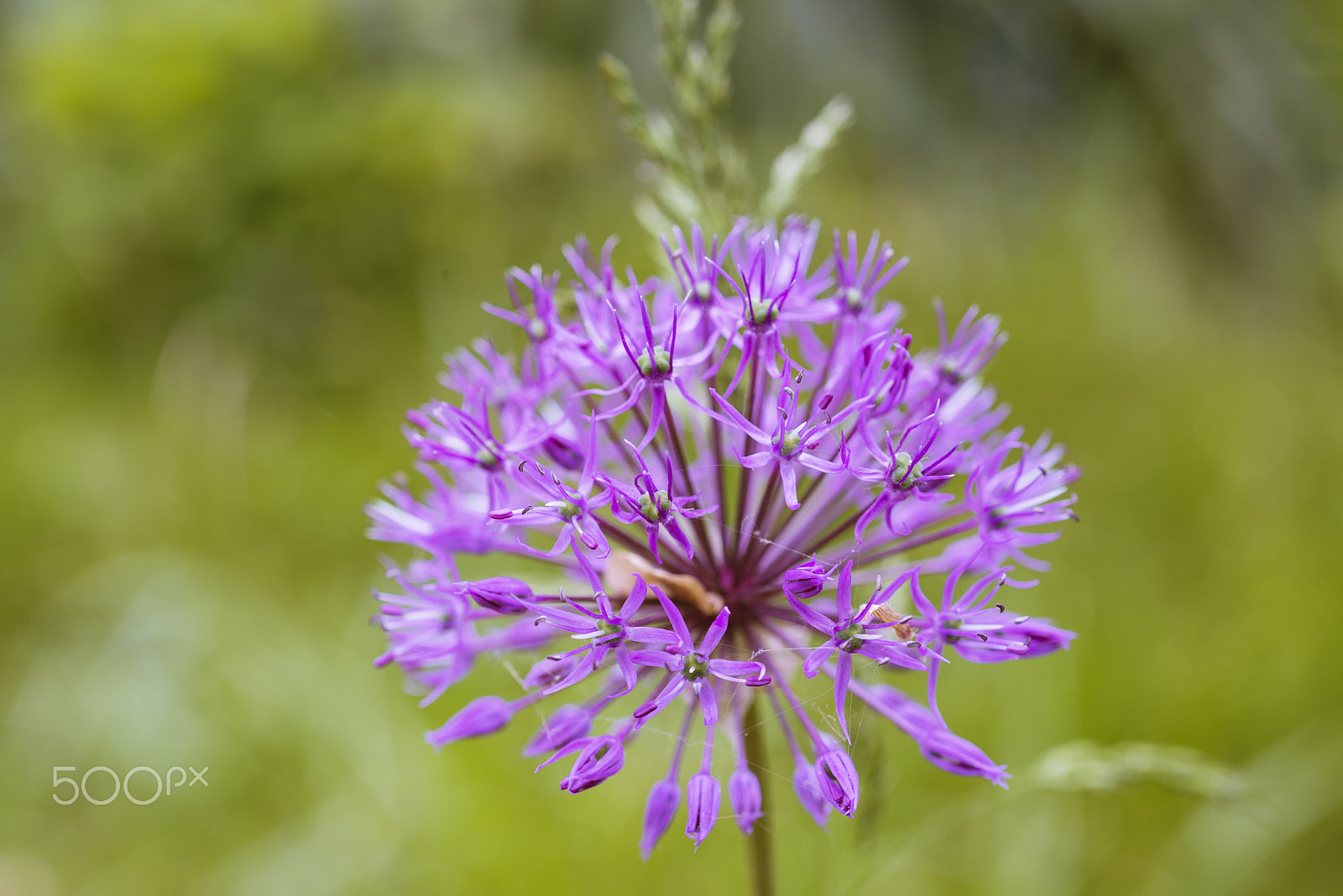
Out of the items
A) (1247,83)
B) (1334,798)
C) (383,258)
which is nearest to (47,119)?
(383,258)

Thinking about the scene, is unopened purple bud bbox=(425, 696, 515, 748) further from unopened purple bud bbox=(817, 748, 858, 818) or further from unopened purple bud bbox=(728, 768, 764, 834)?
unopened purple bud bbox=(817, 748, 858, 818)

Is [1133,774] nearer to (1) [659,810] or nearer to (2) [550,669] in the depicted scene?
(1) [659,810]

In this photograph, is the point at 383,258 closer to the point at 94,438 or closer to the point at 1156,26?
the point at 94,438

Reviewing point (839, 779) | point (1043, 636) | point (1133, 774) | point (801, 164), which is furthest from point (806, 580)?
point (801, 164)

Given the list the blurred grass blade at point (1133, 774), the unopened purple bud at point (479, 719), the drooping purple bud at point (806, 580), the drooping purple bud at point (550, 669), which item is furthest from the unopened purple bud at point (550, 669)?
the blurred grass blade at point (1133, 774)

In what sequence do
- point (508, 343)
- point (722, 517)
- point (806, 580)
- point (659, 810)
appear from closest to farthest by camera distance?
1. point (806, 580)
2. point (659, 810)
3. point (722, 517)
4. point (508, 343)
